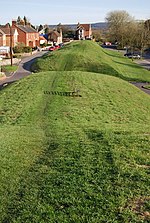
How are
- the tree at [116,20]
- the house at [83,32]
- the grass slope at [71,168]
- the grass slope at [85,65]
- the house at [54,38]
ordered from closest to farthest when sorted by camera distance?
1. the grass slope at [71,168]
2. the grass slope at [85,65]
3. the tree at [116,20]
4. the house at [54,38]
5. the house at [83,32]

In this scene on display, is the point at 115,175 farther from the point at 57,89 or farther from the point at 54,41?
the point at 54,41

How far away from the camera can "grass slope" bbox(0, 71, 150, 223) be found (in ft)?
24.2

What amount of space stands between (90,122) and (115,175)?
934 centimetres

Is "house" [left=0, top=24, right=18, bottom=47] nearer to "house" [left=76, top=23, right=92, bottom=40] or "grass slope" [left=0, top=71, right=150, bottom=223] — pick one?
"house" [left=76, top=23, right=92, bottom=40]

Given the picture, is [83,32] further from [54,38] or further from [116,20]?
[116,20]

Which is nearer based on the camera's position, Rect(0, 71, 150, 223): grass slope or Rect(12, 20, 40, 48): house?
Rect(0, 71, 150, 223): grass slope

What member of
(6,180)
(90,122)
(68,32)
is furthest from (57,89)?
(68,32)

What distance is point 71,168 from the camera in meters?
9.74

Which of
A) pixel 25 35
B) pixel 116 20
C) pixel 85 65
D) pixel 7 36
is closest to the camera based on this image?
pixel 85 65

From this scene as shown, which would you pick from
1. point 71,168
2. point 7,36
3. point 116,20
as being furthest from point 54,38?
point 71,168

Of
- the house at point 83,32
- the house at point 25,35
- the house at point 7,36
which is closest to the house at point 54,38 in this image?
the house at point 83,32

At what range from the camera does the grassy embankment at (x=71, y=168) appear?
7379mm

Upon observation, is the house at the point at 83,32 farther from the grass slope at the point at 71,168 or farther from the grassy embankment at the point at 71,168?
the grassy embankment at the point at 71,168

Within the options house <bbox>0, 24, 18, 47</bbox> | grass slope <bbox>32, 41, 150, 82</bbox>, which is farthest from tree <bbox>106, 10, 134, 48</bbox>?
grass slope <bbox>32, 41, 150, 82</bbox>
